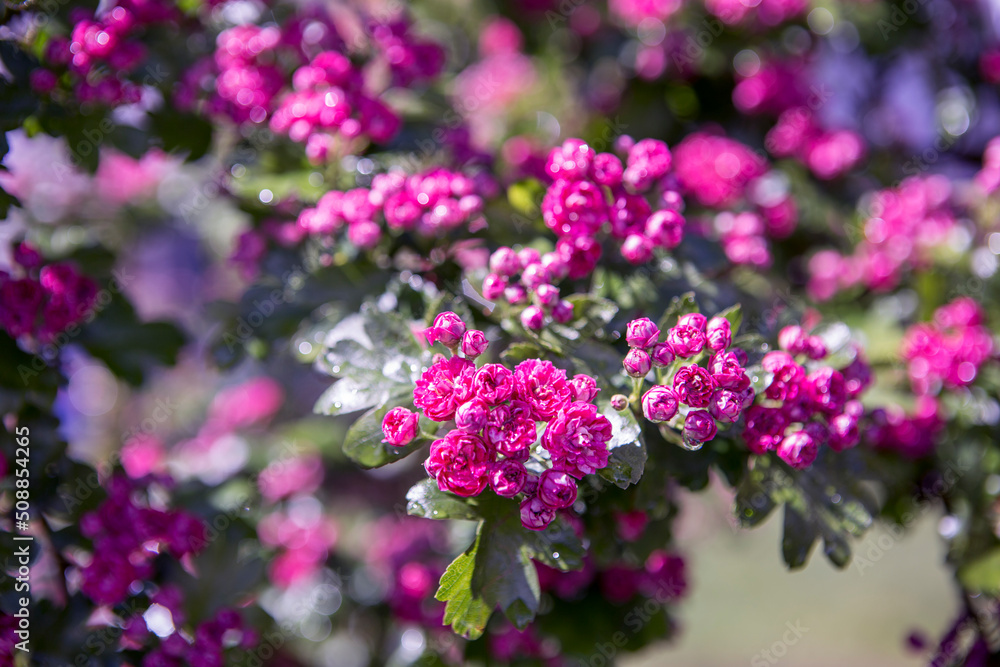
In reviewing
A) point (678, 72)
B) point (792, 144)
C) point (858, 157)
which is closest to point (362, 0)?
point (678, 72)

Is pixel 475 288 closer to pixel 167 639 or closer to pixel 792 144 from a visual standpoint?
pixel 167 639

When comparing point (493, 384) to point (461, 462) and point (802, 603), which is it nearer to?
point (461, 462)

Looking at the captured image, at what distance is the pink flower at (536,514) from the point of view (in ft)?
2.64

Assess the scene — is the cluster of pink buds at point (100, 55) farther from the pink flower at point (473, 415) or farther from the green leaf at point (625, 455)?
the green leaf at point (625, 455)

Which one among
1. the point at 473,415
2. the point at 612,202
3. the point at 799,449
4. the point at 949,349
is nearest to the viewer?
the point at 473,415

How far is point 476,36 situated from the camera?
2449 mm

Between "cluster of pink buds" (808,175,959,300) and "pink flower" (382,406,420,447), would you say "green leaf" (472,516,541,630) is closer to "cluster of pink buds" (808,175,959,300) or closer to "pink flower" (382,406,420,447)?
"pink flower" (382,406,420,447)

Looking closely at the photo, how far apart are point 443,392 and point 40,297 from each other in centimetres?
74

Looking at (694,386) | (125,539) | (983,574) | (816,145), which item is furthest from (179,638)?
(816,145)

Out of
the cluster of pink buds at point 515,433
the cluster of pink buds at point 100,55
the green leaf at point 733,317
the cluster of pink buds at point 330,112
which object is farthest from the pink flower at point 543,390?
→ the cluster of pink buds at point 100,55

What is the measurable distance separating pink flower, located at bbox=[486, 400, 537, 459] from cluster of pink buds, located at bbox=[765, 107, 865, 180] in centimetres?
127

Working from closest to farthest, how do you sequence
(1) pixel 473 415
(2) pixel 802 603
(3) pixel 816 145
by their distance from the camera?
(1) pixel 473 415 → (3) pixel 816 145 → (2) pixel 802 603

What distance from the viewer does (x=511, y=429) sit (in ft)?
2.60

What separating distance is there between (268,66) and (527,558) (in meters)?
0.95
